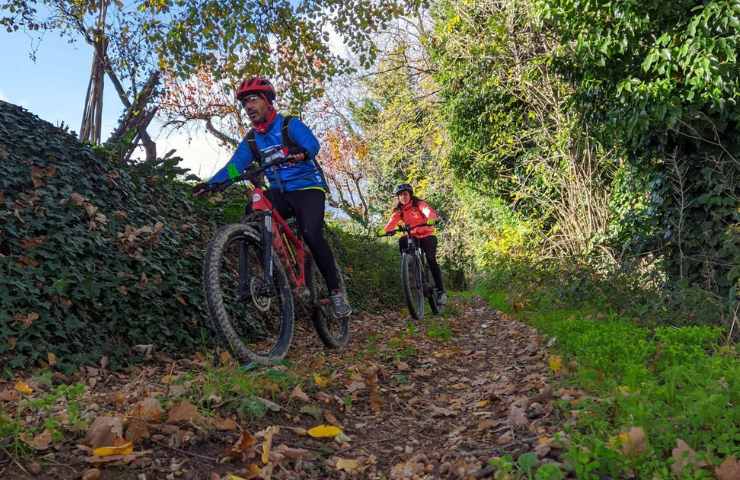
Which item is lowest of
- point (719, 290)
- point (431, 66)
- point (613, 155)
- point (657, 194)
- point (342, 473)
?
point (719, 290)

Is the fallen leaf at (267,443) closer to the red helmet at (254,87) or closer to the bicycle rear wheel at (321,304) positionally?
the bicycle rear wheel at (321,304)

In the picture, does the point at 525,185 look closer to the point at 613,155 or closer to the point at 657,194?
the point at 613,155

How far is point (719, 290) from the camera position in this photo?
763 centimetres

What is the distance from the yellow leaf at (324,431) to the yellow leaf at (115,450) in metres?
1.00

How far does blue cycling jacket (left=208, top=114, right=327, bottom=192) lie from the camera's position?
5062 mm

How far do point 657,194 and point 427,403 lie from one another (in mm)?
6778

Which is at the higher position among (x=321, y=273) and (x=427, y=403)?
(x=321, y=273)

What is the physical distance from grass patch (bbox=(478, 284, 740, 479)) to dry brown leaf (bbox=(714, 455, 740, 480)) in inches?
1.5

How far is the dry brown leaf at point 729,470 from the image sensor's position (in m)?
1.95

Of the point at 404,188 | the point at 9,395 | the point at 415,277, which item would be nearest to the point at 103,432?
the point at 9,395

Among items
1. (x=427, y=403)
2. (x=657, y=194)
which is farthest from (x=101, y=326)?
(x=657, y=194)

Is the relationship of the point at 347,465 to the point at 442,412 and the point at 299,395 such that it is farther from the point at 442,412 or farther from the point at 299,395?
the point at 442,412

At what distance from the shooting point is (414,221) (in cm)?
973

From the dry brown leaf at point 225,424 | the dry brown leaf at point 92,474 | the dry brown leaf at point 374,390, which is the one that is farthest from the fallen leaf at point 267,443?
the dry brown leaf at point 374,390
